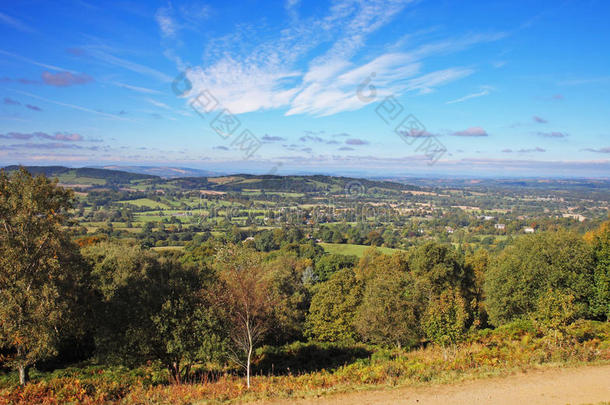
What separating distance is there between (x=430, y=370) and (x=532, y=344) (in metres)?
6.81

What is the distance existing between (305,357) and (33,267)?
13.3 m

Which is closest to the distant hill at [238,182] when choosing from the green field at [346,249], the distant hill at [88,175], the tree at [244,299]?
the distant hill at [88,175]

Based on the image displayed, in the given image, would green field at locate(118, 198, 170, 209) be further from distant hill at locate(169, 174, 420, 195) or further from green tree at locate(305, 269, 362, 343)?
green tree at locate(305, 269, 362, 343)

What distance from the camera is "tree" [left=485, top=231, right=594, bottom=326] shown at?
68.3 ft

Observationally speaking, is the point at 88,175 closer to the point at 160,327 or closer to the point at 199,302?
the point at 199,302

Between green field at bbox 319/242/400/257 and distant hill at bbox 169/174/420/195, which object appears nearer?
green field at bbox 319/242/400/257

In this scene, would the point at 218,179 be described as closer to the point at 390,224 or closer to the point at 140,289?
the point at 390,224

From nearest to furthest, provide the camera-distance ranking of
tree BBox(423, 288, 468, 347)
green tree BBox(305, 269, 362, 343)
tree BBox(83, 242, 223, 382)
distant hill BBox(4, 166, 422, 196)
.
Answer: tree BBox(83, 242, 223, 382) → tree BBox(423, 288, 468, 347) → green tree BBox(305, 269, 362, 343) → distant hill BBox(4, 166, 422, 196)

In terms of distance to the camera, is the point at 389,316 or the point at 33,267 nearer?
the point at 33,267

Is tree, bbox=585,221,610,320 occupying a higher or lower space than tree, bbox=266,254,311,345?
higher

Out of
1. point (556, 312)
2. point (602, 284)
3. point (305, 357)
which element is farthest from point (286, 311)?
point (602, 284)

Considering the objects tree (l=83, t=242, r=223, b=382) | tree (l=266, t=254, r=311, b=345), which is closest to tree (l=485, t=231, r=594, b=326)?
tree (l=266, t=254, r=311, b=345)

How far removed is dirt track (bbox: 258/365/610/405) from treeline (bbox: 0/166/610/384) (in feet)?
11.3

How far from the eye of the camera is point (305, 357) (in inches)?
739
